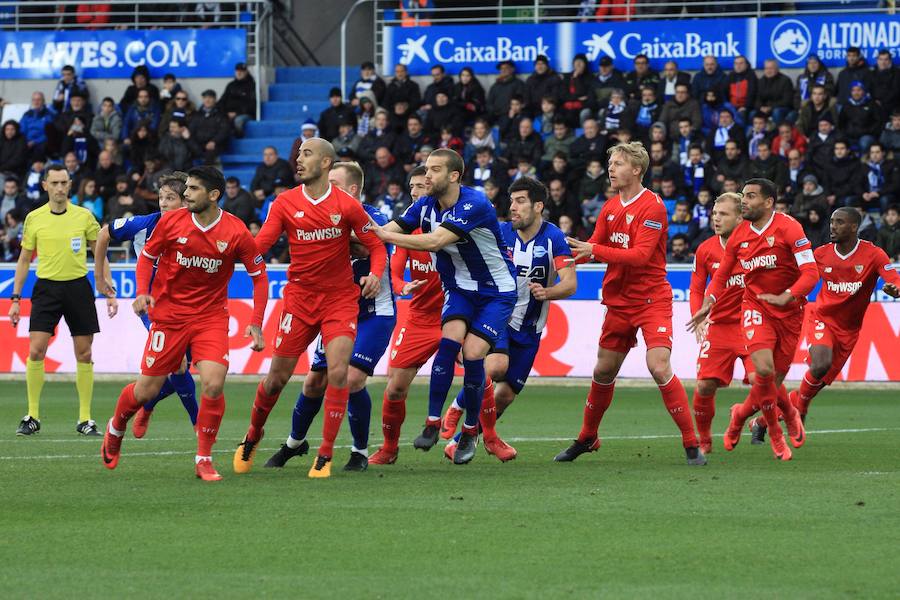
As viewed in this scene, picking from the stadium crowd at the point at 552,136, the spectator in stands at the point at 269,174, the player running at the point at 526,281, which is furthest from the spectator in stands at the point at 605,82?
the player running at the point at 526,281

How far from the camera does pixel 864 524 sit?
785 centimetres

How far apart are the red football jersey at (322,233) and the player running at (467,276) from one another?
0.37 m

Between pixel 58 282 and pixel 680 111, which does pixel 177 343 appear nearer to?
pixel 58 282

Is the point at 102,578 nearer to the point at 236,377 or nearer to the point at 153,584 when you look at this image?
the point at 153,584

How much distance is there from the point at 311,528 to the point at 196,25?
83.8 feet

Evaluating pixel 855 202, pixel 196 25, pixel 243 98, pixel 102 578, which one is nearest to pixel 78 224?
pixel 102 578

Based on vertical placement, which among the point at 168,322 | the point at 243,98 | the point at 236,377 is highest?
the point at 243,98

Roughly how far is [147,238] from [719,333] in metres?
4.77

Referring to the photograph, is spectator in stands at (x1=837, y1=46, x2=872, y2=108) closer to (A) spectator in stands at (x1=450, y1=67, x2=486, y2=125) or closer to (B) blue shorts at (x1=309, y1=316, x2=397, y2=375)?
(A) spectator in stands at (x1=450, y1=67, x2=486, y2=125)

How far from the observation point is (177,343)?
33.5 ft

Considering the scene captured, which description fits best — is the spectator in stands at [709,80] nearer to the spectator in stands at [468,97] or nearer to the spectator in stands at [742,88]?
the spectator in stands at [742,88]

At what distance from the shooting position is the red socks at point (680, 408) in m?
11.1

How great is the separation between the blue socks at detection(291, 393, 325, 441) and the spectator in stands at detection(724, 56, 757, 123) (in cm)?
1595

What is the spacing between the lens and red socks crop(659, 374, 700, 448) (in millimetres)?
11102
